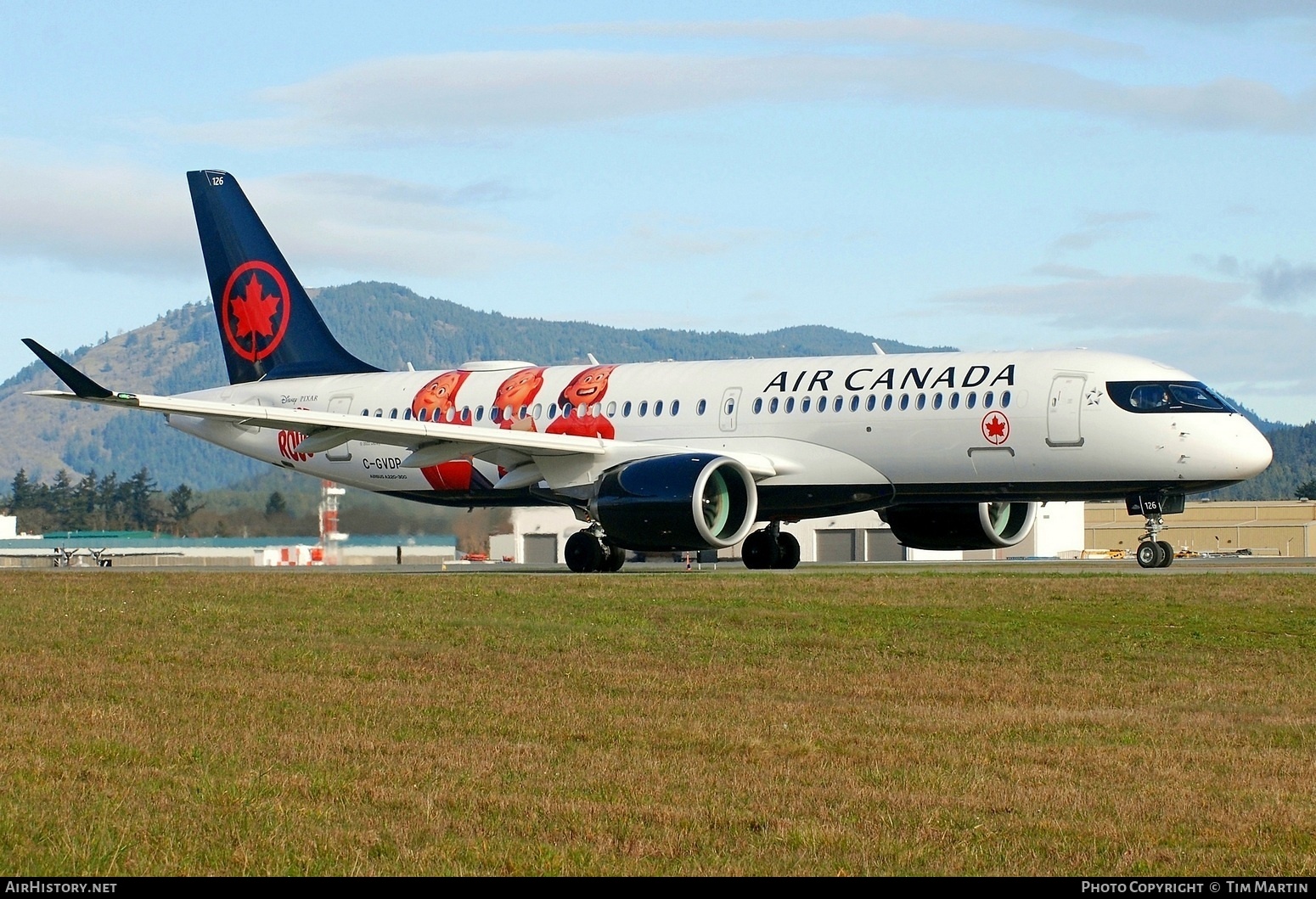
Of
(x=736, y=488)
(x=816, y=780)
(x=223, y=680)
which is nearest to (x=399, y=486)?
(x=736, y=488)

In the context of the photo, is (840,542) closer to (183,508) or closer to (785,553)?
(183,508)

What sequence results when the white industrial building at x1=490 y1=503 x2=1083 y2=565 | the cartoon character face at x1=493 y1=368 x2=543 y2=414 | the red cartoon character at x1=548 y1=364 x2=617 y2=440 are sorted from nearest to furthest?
the red cartoon character at x1=548 y1=364 x2=617 y2=440 < the cartoon character face at x1=493 y1=368 x2=543 y2=414 < the white industrial building at x1=490 y1=503 x2=1083 y2=565

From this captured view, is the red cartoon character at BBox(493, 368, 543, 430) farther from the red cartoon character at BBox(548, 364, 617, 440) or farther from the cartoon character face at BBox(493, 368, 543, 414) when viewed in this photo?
the red cartoon character at BBox(548, 364, 617, 440)

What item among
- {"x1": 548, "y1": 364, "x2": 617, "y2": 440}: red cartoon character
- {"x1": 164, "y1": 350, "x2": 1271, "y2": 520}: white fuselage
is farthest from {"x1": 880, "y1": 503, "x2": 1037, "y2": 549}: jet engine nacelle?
{"x1": 548, "y1": 364, "x2": 617, "y2": 440}: red cartoon character

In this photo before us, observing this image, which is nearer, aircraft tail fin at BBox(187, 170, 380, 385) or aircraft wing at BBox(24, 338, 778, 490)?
aircraft wing at BBox(24, 338, 778, 490)

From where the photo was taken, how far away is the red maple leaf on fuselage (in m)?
41.2

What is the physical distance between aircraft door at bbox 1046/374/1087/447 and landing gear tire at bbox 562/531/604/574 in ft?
30.0

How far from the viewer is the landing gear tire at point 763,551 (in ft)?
119

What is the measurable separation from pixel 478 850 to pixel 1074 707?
21.9ft

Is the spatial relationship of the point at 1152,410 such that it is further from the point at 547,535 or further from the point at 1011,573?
the point at 547,535

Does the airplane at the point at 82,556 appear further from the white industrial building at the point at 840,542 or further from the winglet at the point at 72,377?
the winglet at the point at 72,377

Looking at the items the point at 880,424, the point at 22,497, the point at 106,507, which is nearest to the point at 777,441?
the point at 880,424

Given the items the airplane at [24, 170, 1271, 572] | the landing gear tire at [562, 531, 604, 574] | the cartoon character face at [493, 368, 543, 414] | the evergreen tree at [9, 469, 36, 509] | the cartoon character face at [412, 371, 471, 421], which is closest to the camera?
the airplane at [24, 170, 1271, 572]

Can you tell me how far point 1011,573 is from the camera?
104ft
